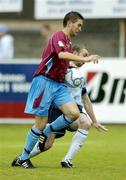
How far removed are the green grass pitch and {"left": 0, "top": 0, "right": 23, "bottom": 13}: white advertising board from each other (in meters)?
7.06

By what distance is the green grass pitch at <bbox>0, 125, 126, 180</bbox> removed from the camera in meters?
10.6

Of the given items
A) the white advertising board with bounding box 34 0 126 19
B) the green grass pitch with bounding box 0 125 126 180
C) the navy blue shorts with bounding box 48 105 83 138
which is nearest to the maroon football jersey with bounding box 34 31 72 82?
the navy blue shorts with bounding box 48 105 83 138

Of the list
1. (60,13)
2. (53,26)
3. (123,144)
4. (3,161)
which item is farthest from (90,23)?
(3,161)

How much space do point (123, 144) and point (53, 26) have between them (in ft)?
52.4

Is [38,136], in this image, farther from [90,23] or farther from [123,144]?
[90,23]

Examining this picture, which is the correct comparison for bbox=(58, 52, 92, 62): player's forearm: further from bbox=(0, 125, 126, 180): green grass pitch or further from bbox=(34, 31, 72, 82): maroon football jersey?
bbox=(0, 125, 126, 180): green grass pitch

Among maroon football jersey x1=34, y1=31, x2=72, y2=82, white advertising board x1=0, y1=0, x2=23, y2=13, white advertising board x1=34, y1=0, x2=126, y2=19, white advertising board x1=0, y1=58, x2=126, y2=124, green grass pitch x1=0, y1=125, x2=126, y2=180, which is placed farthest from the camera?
white advertising board x1=0, y1=0, x2=23, y2=13

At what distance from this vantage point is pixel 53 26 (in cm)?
3108

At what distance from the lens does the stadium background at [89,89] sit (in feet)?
38.0

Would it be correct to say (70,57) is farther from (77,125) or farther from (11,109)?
(11,109)

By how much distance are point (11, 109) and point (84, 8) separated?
5.66 metres

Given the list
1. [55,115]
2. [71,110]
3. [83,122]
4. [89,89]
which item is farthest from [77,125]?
[89,89]

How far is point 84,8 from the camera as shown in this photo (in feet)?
80.0

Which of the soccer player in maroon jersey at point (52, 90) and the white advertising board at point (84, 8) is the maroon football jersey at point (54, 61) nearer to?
the soccer player in maroon jersey at point (52, 90)
